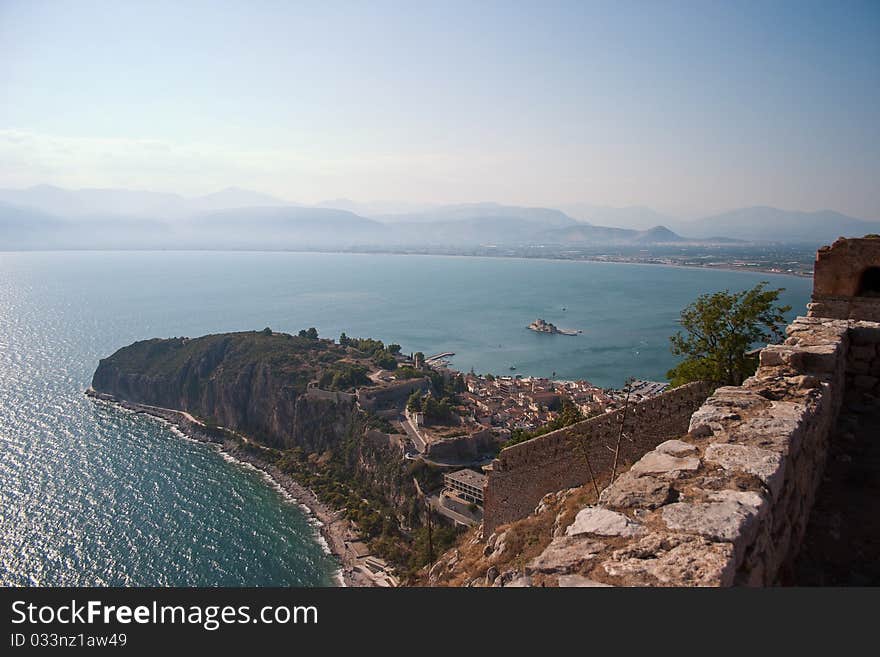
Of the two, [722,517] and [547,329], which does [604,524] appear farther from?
[547,329]

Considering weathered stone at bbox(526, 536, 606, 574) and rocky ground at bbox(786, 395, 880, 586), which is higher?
→ weathered stone at bbox(526, 536, 606, 574)

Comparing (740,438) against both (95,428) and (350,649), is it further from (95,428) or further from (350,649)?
(95,428)

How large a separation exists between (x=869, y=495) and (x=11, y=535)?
41.4 m

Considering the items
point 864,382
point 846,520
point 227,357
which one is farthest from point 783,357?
point 227,357

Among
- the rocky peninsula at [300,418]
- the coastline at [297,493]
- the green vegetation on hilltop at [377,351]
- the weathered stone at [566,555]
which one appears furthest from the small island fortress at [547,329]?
the weathered stone at [566,555]

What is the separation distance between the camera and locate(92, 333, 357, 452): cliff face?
47.4m

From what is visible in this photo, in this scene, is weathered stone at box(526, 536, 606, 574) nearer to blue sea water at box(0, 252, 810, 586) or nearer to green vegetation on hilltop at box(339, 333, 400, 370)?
blue sea water at box(0, 252, 810, 586)

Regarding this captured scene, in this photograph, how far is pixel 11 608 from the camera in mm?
2406

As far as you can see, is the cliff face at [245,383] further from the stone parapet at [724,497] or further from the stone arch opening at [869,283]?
the stone parapet at [724,497]

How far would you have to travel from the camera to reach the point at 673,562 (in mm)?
2398

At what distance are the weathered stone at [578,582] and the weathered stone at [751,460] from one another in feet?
4.19

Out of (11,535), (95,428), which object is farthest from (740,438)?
(95,428)

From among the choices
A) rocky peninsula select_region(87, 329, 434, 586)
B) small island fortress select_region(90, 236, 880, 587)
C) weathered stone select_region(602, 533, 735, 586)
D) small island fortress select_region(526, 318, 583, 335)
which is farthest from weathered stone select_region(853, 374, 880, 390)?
small island fortress select_region(526, 318, 583, 335)

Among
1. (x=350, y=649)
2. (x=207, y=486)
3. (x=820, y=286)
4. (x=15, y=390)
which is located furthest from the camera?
(x=15, y=390)
